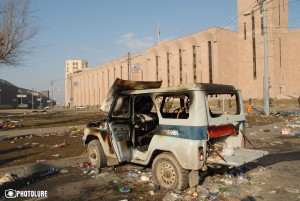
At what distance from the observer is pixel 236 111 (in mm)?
6602

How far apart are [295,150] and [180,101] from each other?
204 inches

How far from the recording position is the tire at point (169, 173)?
18.0ft

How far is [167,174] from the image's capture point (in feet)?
18.8

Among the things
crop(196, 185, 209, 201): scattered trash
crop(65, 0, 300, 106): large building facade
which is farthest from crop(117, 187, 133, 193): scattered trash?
crop(65, 0, 300, 106): large building facade

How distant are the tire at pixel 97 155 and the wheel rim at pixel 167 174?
1992mm

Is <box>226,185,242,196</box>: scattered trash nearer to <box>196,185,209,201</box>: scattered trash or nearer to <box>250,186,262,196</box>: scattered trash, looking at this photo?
<box>250,186,262,196</box>: scattered trash

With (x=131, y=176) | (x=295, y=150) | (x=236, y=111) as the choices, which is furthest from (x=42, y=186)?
(x=295, y=150)

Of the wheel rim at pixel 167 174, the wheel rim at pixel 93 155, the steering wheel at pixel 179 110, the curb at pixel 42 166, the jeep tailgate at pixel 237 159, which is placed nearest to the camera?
the jeep tailgate at pixel 237 159

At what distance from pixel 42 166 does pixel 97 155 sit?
1.53m

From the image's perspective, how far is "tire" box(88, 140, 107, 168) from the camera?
7.29m

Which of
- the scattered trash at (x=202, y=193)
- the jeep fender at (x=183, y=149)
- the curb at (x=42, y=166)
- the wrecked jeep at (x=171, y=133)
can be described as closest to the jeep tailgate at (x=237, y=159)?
the wrecked jeep at (x=171, y=133)

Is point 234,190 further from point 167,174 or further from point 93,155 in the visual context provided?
point 93,155

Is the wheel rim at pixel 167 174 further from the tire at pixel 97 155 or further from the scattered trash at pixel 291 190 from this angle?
the scattered trash at pixel 291 190

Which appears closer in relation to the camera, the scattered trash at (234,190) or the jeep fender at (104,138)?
the scattered trash at (234,190)
